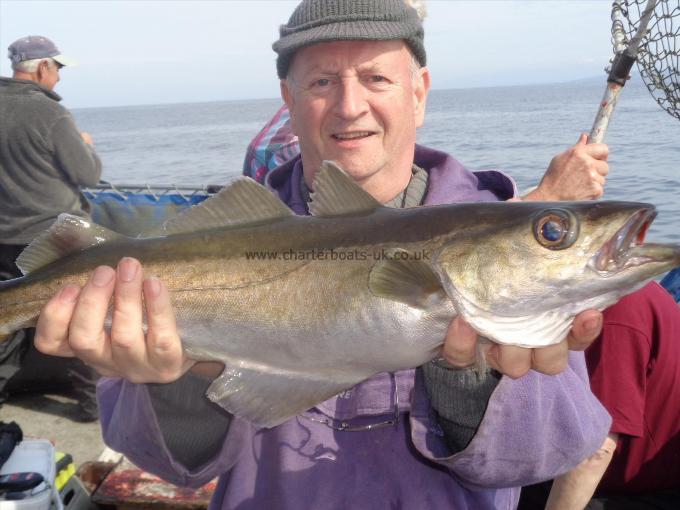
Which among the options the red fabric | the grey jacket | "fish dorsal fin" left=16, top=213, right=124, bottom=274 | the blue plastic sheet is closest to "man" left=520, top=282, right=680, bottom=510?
the red fabric

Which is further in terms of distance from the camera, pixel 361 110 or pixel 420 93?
pixel 420 93

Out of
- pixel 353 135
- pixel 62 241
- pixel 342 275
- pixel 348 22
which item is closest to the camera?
pixel 342 275

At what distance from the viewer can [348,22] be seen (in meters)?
3.44

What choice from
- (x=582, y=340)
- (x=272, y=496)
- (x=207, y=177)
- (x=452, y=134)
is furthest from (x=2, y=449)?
(x=452, y=134)

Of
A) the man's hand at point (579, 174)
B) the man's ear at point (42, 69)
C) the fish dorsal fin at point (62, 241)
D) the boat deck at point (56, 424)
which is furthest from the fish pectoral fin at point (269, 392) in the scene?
the man's ear at point (42, 69)

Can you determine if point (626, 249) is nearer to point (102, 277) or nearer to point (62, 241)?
point (102, 277)

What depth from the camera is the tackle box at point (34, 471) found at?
4.29 meters

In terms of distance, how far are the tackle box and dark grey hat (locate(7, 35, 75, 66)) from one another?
5.82 meters

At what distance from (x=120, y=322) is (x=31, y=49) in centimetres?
735

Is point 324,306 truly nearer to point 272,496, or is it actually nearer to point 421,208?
point 421,208

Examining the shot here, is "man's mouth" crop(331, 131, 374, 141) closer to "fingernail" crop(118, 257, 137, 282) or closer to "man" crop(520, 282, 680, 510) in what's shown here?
"fingernail" crop(118, 257, 137, 282)

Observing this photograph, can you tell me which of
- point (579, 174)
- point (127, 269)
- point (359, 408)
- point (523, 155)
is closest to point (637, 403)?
point (579, 174)

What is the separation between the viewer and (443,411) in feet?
9.44

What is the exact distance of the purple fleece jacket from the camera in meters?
2.74
